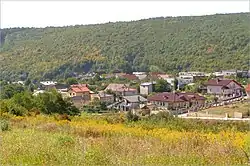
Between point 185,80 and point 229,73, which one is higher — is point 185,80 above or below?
below

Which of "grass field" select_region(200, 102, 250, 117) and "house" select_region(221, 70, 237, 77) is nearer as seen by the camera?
"grass field" select_region(200, 102, 250, 117)

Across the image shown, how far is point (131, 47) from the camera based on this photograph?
83.8 metres

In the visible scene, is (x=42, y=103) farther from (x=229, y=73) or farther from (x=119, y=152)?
(x=229, y=73)

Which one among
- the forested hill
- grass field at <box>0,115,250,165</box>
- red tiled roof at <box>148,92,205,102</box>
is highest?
the forested hill

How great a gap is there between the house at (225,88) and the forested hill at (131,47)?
18054 millimetres

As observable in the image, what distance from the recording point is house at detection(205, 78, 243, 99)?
47.5 meters

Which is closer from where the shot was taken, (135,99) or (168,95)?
(168,95)

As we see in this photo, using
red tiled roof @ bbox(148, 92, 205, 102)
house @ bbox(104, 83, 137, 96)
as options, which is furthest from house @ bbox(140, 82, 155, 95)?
red tiled roof @ bbox(148, 92, 205, 102)

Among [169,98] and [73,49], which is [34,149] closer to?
[169,98]

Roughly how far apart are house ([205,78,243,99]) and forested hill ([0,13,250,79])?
1805 cm

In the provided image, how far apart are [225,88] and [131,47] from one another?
37.4 meters

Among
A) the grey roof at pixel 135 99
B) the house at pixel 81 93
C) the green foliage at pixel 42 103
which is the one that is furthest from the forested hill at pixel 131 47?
the green foliage at pixel 42 103

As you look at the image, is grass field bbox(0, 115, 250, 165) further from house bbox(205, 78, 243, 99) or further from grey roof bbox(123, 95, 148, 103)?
house bbox(205, 78, 243, 99)

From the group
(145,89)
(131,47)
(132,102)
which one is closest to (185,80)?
(145,89)
